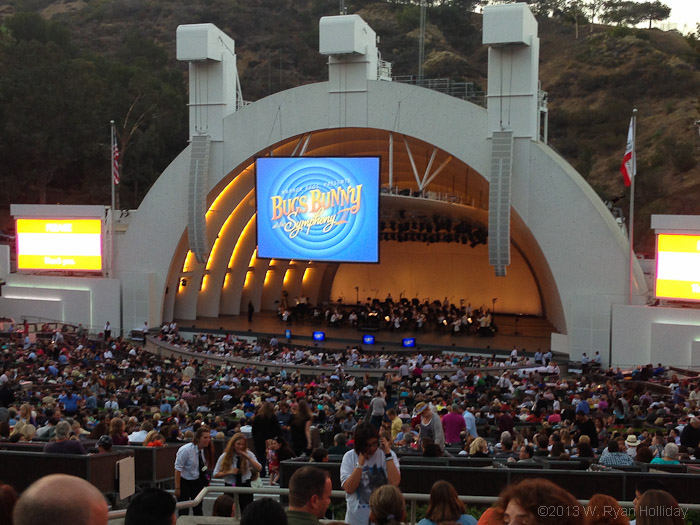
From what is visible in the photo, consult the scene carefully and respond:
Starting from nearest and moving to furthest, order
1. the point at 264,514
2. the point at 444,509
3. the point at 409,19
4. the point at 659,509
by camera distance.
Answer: the point at 264,514
the point at 659,509
the point at 444,509
the point at 409,19

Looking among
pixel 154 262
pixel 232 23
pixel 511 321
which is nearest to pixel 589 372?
pixel 511 321

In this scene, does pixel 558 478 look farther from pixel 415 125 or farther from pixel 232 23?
pixel 232 23

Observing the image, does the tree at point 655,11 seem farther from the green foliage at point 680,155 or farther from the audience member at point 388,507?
the audience member at point 388,507

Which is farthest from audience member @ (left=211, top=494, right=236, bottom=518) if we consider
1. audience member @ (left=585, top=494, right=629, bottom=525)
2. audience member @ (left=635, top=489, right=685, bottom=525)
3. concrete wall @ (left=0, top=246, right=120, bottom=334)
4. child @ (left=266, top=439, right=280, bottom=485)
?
concrete wall @ (left=0, top=246, right=120, bottom=334)

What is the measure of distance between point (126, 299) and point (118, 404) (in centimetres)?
1692

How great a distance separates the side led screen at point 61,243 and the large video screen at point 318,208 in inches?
279

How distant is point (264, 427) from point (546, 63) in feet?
235

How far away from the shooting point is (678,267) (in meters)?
24.9

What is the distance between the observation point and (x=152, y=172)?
57500 millimetres

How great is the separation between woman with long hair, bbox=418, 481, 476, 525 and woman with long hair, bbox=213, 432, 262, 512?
339cm

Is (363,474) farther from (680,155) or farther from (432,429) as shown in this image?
(680,155)

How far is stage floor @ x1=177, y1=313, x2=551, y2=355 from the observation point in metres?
30.0

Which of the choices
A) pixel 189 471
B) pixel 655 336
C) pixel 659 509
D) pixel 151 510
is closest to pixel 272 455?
pixel 189 471

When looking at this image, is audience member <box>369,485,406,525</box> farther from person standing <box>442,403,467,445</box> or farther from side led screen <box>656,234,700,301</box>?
side led screen <box>656,234,700,301</box>
